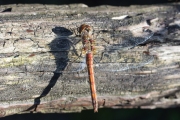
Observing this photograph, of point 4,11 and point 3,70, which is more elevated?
point 4,11

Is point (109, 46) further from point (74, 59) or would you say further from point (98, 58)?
point (74, 59)

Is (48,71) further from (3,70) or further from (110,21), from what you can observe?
(110,21)

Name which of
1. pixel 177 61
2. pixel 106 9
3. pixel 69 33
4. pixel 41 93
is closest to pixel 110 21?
pixel 106 9
